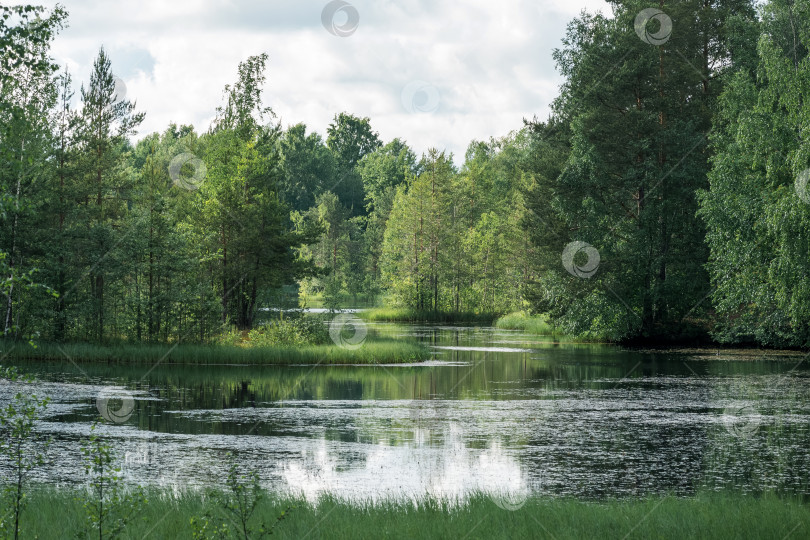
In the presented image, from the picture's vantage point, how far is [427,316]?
7225 cm

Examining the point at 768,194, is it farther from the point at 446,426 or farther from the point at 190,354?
the point at 190,354

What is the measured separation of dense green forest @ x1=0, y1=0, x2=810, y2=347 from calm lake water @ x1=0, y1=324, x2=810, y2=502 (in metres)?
4.96

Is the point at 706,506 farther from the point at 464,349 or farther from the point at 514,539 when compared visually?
the point at 464,349

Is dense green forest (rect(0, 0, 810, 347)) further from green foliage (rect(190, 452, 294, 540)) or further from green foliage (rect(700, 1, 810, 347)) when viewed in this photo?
green foliage (rect(190, 452, 294, 540))

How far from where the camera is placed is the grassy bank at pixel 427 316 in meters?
70.1

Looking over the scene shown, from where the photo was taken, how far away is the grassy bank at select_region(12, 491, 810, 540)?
9.92 meters

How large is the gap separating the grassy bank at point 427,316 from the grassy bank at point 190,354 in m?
34.9

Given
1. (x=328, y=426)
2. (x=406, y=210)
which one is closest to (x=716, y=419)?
(x=328, y=426)
